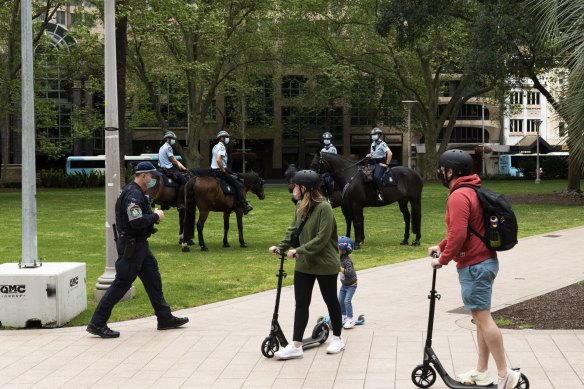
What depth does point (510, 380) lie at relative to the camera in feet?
21.7

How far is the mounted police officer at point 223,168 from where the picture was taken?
18.1 metres

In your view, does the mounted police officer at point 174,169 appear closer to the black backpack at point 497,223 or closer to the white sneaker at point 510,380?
the black backpack at point 497,223

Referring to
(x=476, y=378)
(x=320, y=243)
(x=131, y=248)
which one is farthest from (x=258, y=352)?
(x=476, y=378)

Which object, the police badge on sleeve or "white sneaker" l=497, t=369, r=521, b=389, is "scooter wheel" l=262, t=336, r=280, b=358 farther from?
"white sneaker" l=497, t=369, r=521, b=389

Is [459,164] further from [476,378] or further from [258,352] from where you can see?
[258,352]

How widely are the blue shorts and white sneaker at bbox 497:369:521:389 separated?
0.54 meters

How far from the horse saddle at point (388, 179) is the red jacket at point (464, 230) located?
12262 millimetres

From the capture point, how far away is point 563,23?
33.9ft

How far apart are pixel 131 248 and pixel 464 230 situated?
4.20 metres

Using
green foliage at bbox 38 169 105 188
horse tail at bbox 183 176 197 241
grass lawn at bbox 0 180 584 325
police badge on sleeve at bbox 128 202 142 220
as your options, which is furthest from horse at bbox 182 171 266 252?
green foliage at bbox 38 169 105 188

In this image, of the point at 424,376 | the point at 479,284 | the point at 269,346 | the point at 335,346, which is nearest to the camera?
the point at 479,284

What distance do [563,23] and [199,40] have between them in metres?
37.3

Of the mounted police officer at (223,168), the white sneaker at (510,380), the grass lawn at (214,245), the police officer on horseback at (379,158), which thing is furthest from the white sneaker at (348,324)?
the police officer on horseback at (379,158)

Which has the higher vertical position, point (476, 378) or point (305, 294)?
point (305, 294)
